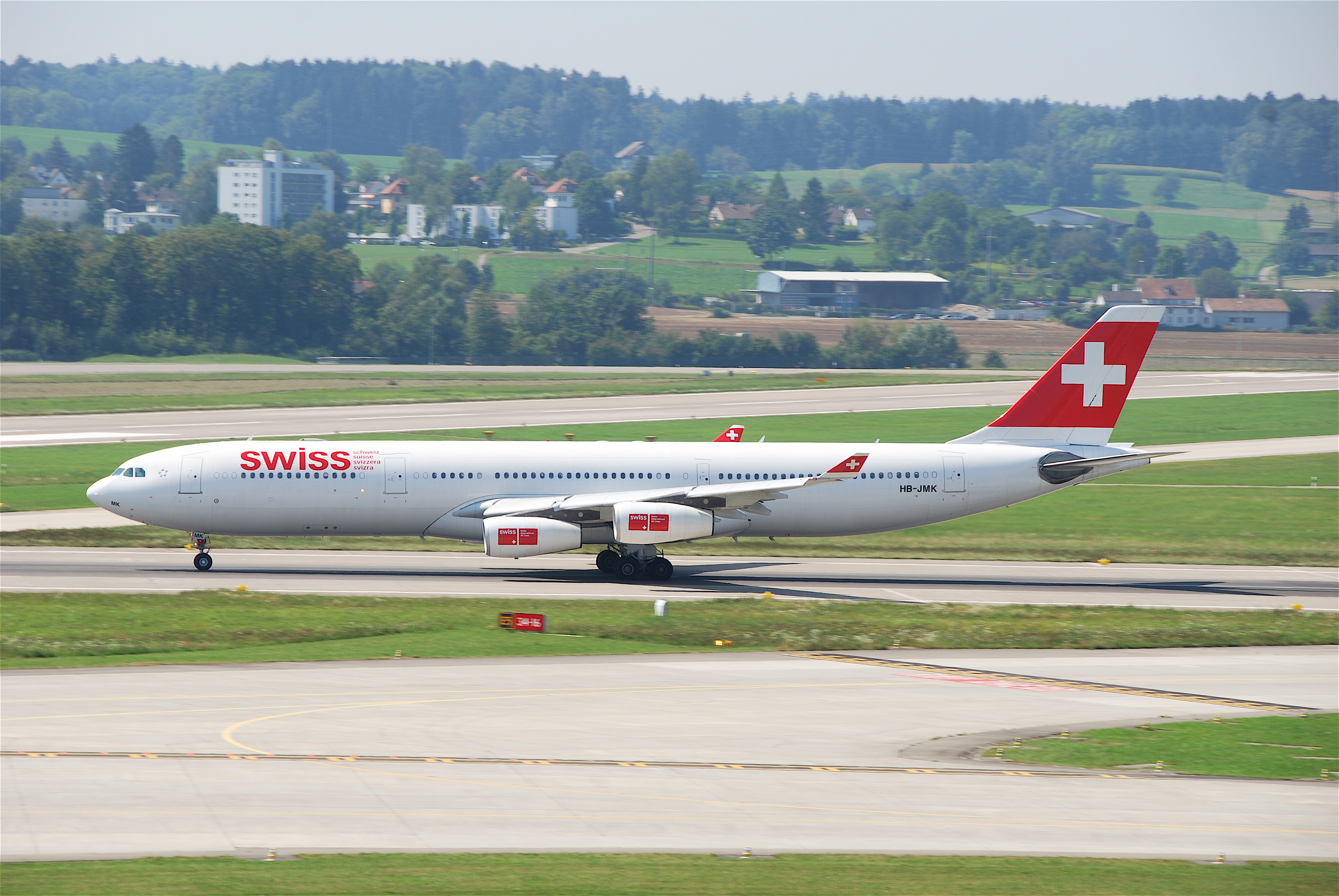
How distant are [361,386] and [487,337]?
3959 cm

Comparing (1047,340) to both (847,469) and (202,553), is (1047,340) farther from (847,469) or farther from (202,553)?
(202,553)

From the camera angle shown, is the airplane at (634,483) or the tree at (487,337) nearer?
the airplane at (634,483)

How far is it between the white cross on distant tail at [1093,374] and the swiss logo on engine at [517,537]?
20.2 metres

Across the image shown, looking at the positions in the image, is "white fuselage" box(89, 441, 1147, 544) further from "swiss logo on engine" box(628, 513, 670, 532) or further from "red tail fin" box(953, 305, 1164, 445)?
"swiss logo on engine" box(628, 513, 670, 532)

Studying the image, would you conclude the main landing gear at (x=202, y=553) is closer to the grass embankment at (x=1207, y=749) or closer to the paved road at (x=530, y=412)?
the grass embankment at (x=1207, y=749)

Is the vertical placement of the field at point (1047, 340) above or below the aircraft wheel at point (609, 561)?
above

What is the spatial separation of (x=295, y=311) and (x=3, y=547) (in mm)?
109193

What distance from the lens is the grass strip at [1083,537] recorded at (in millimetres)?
54000

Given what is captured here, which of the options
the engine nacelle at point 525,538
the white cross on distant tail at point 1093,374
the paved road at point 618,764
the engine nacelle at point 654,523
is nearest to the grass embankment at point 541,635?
the paved road at point 618,764

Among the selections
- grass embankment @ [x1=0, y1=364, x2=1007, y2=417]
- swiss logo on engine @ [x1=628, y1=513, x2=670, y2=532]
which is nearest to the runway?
swiss logo on engine @ [x1=628, y1=513, x2=670, y2=532]

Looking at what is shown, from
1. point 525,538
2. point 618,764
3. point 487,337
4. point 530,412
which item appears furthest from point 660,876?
point 487,337

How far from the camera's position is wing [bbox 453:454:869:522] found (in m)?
45.7

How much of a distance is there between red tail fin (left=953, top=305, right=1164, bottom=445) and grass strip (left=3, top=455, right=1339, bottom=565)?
638cm

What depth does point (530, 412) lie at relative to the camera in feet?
311
